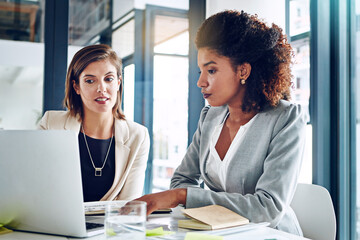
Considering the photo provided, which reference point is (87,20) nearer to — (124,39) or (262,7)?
(124,39)

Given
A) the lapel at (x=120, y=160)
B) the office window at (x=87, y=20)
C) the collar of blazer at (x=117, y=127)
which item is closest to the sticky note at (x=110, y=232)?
the lapel at (x=120, y=160)

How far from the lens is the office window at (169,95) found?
3156 mm

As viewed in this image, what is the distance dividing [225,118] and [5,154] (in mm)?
1003

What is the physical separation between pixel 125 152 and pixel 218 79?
67cm

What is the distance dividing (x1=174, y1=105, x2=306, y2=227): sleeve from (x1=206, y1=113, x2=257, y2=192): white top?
14cm

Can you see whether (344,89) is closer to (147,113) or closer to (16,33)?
(147,113)

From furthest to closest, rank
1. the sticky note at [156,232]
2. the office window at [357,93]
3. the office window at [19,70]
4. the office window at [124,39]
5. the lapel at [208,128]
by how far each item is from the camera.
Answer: the office window at [124,39] → the office window at [19,70] → the office window at [357,93] → the lapel at [208,128] → the sticky note at [156,232]

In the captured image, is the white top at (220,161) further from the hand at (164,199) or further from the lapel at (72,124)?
the lapel at (72,124)

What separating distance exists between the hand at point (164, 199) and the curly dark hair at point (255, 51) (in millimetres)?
538

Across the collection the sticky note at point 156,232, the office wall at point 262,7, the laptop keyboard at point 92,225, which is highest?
the office wall at point 262,7

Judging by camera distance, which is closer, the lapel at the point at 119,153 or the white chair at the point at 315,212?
the white chair at the point at 315,212

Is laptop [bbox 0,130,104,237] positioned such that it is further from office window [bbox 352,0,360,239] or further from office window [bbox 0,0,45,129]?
office window [bbox 352,0,360,239]

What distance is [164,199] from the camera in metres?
1.19

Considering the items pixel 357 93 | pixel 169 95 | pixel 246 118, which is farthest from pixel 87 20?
pixel 357 93
